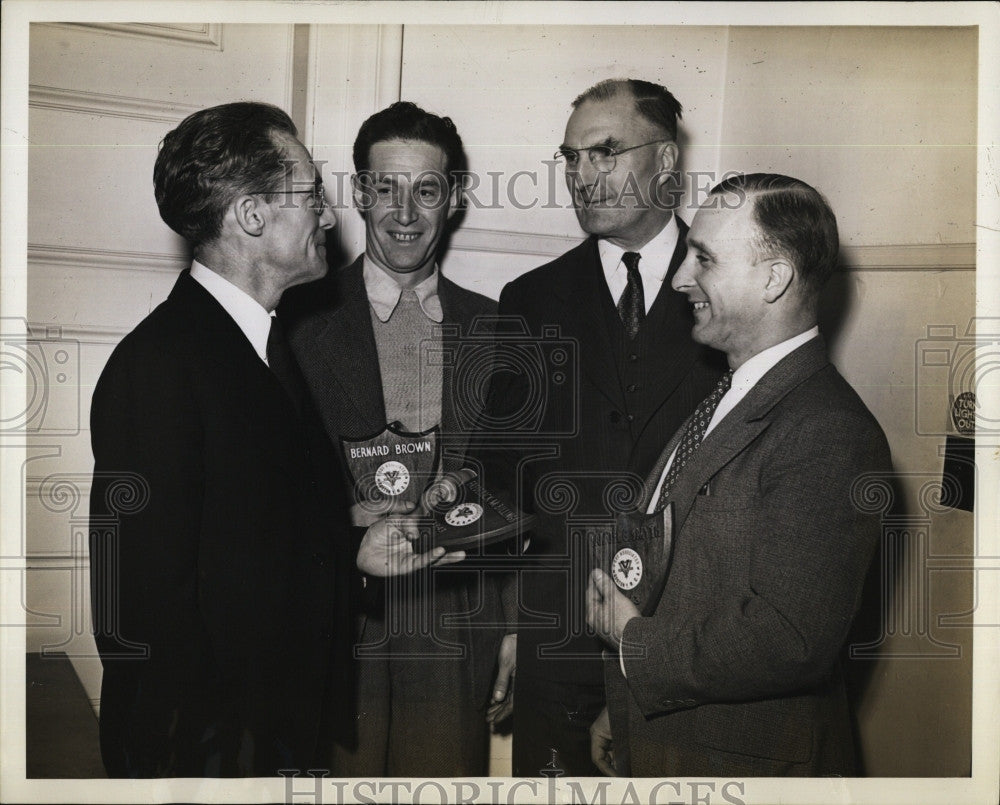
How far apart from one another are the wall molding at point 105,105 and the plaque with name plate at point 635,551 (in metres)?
1.54

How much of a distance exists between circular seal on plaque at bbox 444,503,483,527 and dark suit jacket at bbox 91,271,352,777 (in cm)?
28

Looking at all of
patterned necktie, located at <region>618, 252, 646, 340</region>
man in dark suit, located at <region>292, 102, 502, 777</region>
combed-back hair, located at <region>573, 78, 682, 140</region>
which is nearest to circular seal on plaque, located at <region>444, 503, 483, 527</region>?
man in dark suit, located at <region>292, 102, 502, 777</region>

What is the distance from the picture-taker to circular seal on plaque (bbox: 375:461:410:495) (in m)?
2.43

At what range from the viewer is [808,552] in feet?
7.40

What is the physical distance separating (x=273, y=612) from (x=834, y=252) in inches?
68.0

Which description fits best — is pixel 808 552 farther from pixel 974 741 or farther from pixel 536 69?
pixel 536 69

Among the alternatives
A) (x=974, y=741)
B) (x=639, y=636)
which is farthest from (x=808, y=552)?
(x=974, y=741)

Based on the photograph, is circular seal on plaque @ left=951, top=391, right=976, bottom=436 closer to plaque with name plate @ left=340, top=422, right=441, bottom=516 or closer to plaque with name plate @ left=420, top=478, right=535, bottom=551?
plaque with name plate @ left=420, top=478, right=535, bottom=551

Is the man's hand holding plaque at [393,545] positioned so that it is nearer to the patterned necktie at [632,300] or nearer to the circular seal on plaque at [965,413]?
the patterned necktie at [632,300]

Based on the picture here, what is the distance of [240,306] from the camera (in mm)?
2377

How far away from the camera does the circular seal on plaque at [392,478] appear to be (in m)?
2.43

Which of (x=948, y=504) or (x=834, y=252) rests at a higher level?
(x=834, y=252)

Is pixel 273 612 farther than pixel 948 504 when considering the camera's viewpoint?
No

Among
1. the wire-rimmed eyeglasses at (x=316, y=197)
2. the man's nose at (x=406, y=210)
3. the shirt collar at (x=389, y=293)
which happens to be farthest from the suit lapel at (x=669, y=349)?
the wire-rimmed eyeglasses at (x=316, y=197)
